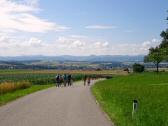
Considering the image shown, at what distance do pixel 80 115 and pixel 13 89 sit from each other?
24614 mm

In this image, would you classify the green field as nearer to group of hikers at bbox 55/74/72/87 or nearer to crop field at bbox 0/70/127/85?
crop field at bbox 0/70/127/85

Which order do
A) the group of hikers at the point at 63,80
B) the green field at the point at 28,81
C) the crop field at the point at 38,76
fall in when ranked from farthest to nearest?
the crop field at the point at 38,76
the group of hikers at the point at 63,80
the green field at the point at 28,81

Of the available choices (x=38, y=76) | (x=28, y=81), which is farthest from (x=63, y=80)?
(x=38, y=76)

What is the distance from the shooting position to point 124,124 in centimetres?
1431

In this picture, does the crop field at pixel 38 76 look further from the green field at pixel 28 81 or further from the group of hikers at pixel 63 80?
the group of hikers at pixel 63 80

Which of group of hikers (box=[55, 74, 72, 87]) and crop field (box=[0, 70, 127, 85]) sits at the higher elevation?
group of hikers (box=[55, 74, 72, 87])

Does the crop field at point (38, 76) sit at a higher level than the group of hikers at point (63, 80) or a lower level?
lower

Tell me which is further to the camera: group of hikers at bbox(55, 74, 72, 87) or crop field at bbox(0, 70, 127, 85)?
crop field at bbox(0, 70, 127, 85)

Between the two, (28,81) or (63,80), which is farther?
(28,81)

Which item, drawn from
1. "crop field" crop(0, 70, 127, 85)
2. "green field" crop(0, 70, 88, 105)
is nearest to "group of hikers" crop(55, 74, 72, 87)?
"green field" crop(0, 70, 88, 105)

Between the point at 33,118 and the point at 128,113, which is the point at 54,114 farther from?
the point at 128,113

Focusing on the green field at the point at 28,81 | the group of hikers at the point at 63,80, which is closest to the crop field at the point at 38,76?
the green field at the point at 28,81

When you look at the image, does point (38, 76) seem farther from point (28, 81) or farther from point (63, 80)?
point (63, 80)

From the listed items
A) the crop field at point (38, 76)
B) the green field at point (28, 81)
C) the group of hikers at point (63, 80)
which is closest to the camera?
the green field at point (28, 81)
